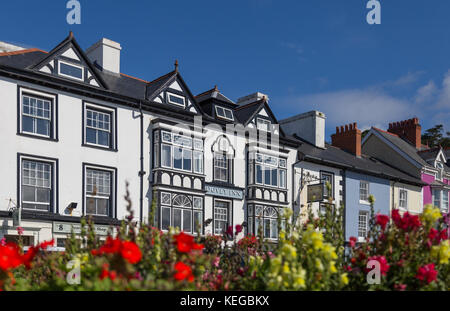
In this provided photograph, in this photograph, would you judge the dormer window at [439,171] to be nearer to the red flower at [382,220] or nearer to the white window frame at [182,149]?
the white window frame at [182,149]

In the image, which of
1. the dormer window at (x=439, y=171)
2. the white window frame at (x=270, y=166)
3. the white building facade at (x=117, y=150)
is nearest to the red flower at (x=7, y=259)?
the white building facade at (x=117, y=150)

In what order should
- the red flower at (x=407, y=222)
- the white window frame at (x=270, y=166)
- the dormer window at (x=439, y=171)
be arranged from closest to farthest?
1. the red flower at (x=407, y=222)
2. the white window frame at (x=270, y=166)
3. the dormer window at (x=439, y=171)

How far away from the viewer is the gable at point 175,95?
21.7 metres

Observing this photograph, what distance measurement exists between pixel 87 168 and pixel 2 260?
15.7m

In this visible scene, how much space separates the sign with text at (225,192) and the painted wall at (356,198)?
7815 millimetres

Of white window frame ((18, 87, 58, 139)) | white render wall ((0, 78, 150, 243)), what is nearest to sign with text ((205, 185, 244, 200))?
white render wall ((0, 78, 150, 243))

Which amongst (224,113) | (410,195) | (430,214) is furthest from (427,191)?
(430,214)

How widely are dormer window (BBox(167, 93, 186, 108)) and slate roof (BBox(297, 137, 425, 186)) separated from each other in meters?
7.74

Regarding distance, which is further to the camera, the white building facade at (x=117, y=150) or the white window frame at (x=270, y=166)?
the white window frame at (x=270, y=166)

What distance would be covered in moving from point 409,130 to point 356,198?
12755 mm

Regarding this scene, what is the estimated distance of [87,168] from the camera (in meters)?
19.1

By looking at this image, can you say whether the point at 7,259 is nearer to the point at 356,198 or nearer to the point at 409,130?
the point at 356,198

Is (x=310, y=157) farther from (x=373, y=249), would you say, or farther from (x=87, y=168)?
(x=373, y=249)
